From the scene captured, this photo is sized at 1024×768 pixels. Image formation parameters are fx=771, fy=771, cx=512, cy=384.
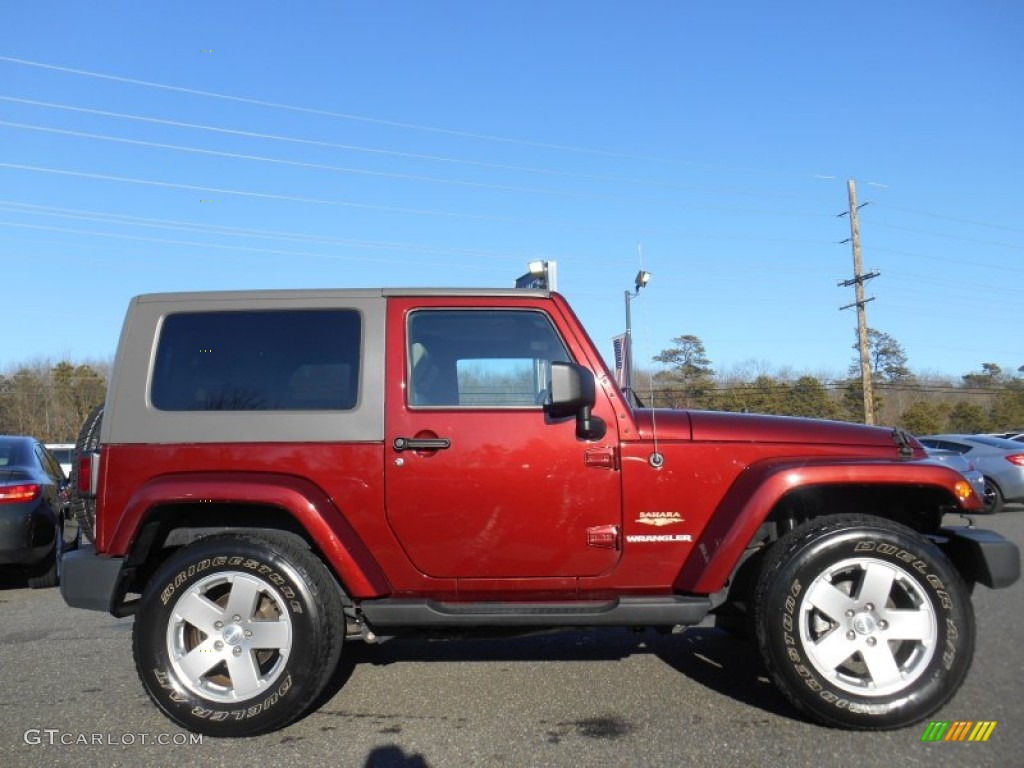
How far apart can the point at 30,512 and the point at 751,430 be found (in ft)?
21.2

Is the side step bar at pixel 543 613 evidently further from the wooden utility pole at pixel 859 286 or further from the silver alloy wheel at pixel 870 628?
the wooden utility pole at pixel 859 286

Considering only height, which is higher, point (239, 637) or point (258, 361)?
point (258, 361)

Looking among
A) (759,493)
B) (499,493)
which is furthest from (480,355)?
(759,493)

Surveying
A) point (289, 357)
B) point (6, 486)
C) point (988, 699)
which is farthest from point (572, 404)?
point (6, 486)

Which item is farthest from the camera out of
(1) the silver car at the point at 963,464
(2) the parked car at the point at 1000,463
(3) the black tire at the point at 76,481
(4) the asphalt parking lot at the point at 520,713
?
(2) the parked car at the point at 1000,463

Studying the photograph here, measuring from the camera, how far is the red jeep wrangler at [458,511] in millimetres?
3494

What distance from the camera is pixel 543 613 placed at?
3.61 meters

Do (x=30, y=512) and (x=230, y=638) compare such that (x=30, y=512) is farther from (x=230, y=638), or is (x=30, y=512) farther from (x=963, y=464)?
(x=963, y=464)

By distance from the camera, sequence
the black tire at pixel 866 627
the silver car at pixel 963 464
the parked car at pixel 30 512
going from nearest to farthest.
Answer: the black tire at pixel 866 627
the parked car at pixel 30 512
the silver car at pixel 963 464

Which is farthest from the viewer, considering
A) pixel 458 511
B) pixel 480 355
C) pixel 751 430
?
pixel 480 355

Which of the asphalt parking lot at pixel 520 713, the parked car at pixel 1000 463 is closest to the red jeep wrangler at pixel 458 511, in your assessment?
the asphalt parking lot at pixel 520 713

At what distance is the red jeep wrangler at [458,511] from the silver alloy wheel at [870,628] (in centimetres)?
1

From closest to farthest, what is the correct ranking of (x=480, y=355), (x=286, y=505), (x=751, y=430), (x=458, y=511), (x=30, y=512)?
(x=286, y=505) → (x=458, y=511) → (x=751, y=430) → (x=480, y=355) → (x=30, y=512)

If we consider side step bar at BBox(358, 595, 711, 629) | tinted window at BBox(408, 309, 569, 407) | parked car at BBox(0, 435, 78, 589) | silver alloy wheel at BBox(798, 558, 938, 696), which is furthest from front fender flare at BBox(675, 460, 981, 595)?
parked car at BBox(0, 435, 78, 589)
